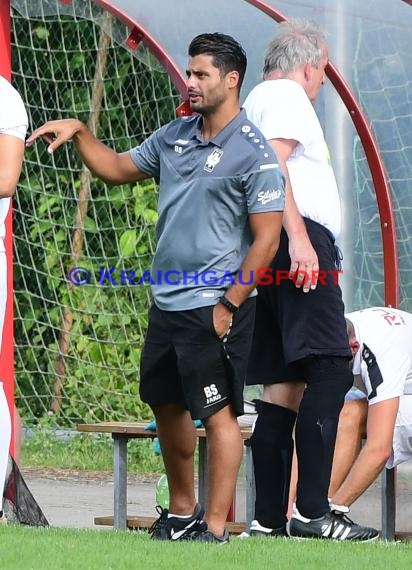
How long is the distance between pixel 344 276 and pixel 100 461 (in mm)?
4415

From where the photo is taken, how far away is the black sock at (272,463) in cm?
590

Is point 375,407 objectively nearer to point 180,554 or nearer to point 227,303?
point 227,303

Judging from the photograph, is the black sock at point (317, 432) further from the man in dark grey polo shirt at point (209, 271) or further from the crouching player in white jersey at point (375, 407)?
the crouching player in white jersey at point (375, 407)

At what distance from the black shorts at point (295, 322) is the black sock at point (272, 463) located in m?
0.16

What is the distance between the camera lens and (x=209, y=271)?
5.41 metres

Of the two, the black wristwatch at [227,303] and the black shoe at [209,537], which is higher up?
the black wristwatch at [227,303]

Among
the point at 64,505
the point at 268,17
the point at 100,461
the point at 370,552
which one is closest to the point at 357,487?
the point at 370,552

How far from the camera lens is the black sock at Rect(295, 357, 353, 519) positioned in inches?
227

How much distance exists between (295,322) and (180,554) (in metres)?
1.26

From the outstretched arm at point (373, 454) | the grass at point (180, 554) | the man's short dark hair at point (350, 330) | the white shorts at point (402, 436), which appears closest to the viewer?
the grass at point (180, 554)

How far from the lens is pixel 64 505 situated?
9.53 meters

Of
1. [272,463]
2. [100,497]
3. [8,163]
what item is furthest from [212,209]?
[100,497]

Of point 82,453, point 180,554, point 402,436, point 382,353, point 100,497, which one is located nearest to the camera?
point 180,554

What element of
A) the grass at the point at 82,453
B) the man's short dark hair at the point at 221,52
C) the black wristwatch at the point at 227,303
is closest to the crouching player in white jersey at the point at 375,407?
the black wristwatch at the point at 227,303
